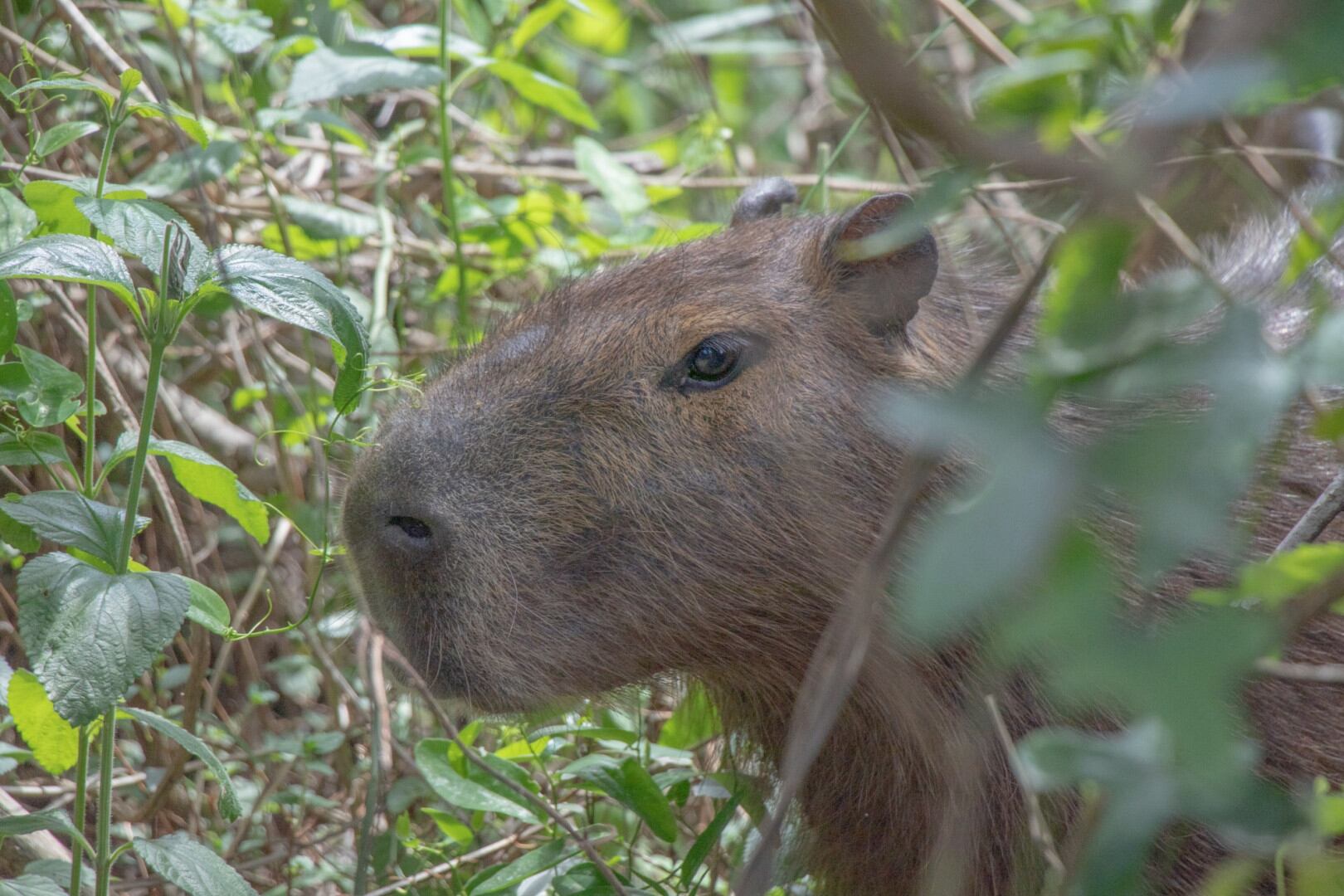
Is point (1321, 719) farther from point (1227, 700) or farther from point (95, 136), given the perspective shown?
point (95, 136)

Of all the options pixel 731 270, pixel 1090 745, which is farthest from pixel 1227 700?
pixel 1090 745

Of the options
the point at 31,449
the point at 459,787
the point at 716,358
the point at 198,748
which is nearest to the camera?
the point at 198,748

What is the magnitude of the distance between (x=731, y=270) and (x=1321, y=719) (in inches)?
54.0

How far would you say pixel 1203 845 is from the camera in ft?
7.85

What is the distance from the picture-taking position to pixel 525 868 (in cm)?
249

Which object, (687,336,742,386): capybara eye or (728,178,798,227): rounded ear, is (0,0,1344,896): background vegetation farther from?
(687,336,742,386): capybara eye

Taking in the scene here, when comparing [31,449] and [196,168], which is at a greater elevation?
[196,168]

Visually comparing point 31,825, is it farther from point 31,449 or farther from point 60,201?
point 60,201

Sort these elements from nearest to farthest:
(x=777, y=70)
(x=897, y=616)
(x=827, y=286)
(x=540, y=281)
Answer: (x=897, y=616), (x=827, y=286), (x=540, y=281), (x=777, y=70)

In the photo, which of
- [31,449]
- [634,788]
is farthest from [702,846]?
[31,449]

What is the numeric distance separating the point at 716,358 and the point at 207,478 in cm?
91

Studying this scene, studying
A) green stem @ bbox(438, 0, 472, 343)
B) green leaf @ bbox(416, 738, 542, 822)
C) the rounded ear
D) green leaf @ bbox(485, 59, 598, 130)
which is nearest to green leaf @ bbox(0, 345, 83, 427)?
green leaf @ bbox(416, 738, 542, 822)

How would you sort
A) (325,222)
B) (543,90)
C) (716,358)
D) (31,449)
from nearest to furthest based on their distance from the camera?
(31,449) < (716,358) < (325,222) < (543,90)

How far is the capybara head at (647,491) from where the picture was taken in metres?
2.35
